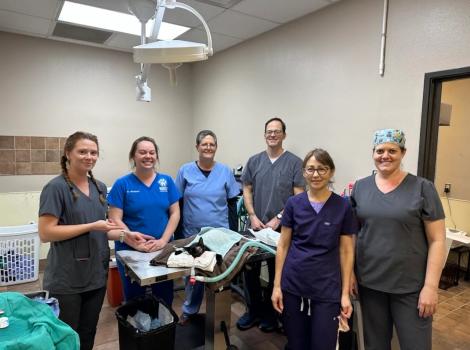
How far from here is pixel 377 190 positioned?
1.54 m

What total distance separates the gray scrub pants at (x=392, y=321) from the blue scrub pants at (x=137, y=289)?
1.15 metres

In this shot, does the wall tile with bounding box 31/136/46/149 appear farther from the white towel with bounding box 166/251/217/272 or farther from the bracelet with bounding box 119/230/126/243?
the white towel with bounding box 166/251/217/272

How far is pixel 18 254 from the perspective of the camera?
10.3 feet

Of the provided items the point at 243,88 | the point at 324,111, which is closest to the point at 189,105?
the point at 243,88

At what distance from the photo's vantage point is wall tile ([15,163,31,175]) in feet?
11.8

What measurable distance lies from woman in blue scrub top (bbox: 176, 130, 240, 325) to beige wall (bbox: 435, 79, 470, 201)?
112 inches

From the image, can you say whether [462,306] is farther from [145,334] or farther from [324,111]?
[145,334]

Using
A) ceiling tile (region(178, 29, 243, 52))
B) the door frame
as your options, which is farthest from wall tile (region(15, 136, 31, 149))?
the door frame

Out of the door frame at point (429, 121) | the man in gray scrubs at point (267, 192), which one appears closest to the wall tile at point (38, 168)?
the man in gray scrubs at point (267, 192)

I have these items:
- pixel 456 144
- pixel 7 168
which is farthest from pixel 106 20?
pixel 456 144

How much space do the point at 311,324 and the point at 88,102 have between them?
3505 millimetres

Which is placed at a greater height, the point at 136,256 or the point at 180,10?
the point at 180,10

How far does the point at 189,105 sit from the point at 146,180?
2.80m

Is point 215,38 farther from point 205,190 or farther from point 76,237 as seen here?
point 76,237
